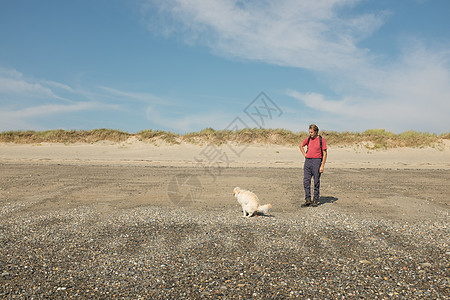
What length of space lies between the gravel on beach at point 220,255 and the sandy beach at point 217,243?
0.02 m

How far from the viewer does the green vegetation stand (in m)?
30.7

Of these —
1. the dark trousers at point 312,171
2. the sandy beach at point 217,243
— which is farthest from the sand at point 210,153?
the dark trousers at point 312,171

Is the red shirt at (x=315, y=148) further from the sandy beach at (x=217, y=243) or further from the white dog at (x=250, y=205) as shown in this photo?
the white dog at (x=250, y=205)

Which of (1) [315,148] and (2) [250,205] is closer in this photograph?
(2) [250,205]

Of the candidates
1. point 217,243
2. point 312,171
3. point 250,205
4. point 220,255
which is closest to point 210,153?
point 312,171

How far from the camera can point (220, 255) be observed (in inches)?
211

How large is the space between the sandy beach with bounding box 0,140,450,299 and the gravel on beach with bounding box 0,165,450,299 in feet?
0.08

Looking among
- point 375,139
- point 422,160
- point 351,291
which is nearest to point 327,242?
point 351,291

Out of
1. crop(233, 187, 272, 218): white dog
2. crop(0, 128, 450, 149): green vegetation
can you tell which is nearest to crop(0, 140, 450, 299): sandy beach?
crop(233, 187, 272, 218): white dog

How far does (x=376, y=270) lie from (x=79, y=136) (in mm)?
33286

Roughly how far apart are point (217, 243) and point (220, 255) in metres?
0.57

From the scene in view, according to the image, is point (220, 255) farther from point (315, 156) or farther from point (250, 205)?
point (315, 156)

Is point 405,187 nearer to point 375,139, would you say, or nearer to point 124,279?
point 124,279

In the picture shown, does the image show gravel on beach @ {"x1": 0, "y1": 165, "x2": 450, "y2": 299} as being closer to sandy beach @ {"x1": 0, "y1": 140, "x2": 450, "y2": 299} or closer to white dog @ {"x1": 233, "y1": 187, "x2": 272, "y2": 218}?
sandy beach @ {"x1": 0, "y1": 140, "x2": 450, "y2": 299}
